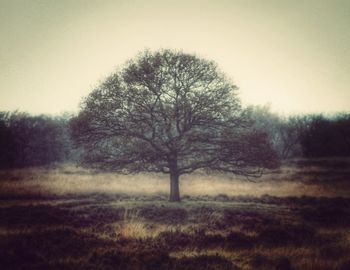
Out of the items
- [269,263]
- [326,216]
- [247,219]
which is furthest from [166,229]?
[326,216]

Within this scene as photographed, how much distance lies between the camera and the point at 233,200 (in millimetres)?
23156

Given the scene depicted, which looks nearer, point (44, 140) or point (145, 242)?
point (145, 242)

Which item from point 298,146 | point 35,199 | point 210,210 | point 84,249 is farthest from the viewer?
point 298,146

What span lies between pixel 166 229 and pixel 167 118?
7.47 m

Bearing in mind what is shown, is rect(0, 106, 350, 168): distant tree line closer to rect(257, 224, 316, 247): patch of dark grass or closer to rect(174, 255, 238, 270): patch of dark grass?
rect(257, 224, 316, 247): patch of dark grass

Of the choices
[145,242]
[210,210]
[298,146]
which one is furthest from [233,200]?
[298,146]

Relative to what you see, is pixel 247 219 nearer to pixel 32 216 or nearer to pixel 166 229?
pixel 166 229

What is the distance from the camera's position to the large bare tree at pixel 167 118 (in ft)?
59.0

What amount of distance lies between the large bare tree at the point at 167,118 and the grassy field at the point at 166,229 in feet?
10.3

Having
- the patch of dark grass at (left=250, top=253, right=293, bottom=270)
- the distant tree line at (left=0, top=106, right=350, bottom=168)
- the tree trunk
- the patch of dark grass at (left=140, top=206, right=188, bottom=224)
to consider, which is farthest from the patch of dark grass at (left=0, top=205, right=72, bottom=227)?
the distant tree line at (left=0, top=106, right=350, bottom=168)

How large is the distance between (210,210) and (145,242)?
7.42 metres

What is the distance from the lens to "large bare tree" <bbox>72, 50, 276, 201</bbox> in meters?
18.0

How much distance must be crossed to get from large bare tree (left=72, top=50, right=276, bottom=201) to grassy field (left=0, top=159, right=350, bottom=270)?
315 cm

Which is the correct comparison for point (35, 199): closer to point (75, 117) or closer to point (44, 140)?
point (75, 117)
